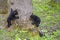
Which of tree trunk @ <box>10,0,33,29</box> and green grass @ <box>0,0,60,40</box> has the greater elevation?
tree trunk @ <box>10,0,33,29</box>

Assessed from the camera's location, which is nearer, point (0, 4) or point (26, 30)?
point (26, 30)

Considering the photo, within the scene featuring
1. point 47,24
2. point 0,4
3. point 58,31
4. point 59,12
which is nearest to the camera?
point 58,31

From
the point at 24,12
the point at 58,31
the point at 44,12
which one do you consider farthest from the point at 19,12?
the point at 44,12

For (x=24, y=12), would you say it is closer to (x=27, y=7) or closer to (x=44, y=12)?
(x=27, y=7)

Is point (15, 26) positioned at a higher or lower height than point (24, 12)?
lower

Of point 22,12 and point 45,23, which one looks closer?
point 22,12

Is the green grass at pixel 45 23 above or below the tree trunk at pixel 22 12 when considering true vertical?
below

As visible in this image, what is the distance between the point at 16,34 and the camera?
586cm

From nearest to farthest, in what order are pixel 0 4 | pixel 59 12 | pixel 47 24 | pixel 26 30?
pixel 26 30
pixel 47 24
pixel 59 12
pixel 0 4

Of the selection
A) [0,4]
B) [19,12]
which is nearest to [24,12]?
[19,12]

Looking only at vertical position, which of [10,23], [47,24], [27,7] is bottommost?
[47,24]

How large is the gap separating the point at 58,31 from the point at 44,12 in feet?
10.1

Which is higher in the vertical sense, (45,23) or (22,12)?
(22,12)

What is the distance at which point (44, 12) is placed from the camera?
9.57 metres
